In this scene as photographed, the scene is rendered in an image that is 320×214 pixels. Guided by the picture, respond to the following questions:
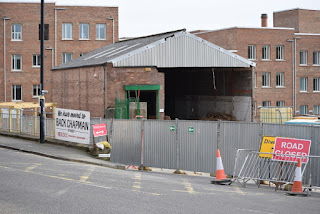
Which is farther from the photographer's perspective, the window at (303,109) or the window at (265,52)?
the window at (303,109)

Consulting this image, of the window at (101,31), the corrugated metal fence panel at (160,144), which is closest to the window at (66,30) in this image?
the window at (101,31)

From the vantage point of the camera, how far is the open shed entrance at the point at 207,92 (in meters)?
34.4

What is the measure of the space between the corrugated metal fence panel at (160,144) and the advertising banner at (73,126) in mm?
4343

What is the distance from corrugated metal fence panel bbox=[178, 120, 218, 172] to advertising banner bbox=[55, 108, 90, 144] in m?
5.99

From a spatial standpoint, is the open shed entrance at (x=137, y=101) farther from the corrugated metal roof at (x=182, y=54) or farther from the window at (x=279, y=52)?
the window at (x=279, y=52)

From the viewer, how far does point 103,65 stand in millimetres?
31344

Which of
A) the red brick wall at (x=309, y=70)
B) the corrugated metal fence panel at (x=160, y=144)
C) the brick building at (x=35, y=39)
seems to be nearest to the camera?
the corrugated metal fence panel at (x=160, y=144)

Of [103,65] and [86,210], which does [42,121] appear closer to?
[103,65]

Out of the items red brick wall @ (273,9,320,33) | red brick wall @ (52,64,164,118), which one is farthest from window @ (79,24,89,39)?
red brick wall @ (273,9,320,33)

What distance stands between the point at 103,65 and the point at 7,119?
7610 mm

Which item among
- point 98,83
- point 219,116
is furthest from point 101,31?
point 98,83

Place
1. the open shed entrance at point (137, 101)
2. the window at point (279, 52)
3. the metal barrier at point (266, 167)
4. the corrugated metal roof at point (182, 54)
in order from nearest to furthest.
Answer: the metal barrier at point (266, 167)
the open shed entrance at point (137, 101)
the corrugated metal roof at point (182, 54)
the window at point (279, 52)

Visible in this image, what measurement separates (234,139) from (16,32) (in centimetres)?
4776

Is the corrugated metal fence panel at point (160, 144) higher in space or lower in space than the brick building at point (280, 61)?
lower
